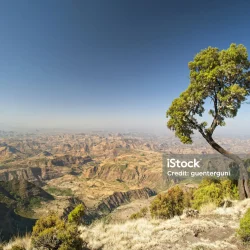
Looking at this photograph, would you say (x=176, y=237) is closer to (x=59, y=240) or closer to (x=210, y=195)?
(x=59, y=240)

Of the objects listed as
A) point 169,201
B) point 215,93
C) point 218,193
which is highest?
point 215,93

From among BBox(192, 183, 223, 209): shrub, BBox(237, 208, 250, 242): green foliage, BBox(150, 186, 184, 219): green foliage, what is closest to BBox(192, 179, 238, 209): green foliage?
BBox(192, 183, 223, 209): shrub

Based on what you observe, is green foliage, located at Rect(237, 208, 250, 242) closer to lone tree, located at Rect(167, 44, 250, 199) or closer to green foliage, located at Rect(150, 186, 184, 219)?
lone tree, located at Rect(167, 44, 250, 199)

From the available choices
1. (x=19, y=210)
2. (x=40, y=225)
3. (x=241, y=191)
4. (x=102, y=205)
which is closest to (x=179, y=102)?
(x=241, y=191)

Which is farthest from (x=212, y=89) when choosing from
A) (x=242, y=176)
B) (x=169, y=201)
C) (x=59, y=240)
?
(x=169, y=201)

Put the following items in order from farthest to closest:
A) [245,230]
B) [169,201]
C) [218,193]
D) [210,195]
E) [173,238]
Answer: [169,201], [210,195], [218,193], [173,238], [245,230]

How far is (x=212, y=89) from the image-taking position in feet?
42.6

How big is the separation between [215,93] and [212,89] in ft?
1.21

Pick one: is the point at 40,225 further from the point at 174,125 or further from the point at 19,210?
the point at 19,210

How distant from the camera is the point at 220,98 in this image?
40.0ft

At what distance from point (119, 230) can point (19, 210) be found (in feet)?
535

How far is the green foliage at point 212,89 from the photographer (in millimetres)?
12000
